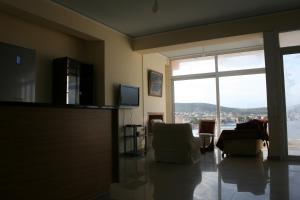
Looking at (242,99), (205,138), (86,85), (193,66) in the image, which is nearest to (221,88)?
(242,99)

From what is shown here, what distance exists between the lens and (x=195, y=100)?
9.52m

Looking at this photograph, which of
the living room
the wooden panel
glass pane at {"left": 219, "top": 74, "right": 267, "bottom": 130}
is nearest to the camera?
the wooden panel

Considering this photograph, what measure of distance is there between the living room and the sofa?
32 centimetres

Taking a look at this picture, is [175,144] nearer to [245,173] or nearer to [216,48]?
[245,173]

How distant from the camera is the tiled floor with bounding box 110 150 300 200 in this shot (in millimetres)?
3125

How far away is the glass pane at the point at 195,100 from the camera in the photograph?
9227 mm

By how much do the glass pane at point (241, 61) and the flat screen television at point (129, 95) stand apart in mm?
3505

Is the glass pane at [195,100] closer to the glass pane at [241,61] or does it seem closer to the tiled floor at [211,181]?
the glass pane at [241,61]

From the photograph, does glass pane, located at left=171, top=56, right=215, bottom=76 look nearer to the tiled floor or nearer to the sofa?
the sofa

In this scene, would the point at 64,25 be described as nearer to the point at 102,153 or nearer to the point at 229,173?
the point at 102,153

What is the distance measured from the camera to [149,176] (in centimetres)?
418

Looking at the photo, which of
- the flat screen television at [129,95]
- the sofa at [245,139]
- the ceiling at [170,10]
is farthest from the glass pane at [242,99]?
the flat screen television at [129,95]

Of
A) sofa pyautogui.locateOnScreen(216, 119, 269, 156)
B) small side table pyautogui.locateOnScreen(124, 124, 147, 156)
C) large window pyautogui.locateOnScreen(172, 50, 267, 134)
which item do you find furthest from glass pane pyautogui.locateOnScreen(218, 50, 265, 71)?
small side table pyautogui.locateOnScreen(124, 124, 147, 156)

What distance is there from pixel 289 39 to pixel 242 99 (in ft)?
11.2
